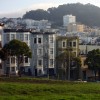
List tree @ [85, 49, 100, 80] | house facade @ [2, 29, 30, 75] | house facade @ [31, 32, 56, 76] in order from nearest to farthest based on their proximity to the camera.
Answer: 1. tree @ [85, 49, 100, 80]
2. house facade @ [2, 29, 30, 75]
3. house facade @ [31, 32, 56, 76]

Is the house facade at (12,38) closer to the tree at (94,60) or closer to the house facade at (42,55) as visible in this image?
the house facade at (42,55)

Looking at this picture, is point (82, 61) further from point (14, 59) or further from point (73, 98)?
point (73, 98)

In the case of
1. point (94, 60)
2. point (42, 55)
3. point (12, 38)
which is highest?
point (12, 38)

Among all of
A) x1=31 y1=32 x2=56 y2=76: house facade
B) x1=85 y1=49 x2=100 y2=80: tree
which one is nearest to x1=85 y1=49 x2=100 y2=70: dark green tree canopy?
x1=85 y1=49 x2=100 y2=80: tree

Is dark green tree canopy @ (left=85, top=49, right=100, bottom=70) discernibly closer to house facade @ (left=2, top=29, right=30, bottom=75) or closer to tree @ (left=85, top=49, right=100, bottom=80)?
tree @ (left=85, top=49, right=100, bottom=80)

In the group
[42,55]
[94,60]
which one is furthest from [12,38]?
[94,60]

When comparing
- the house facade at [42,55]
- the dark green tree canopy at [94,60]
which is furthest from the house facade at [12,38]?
the dark green tree canopy at [94,60]

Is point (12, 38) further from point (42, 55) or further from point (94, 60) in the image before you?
point (94, 60)

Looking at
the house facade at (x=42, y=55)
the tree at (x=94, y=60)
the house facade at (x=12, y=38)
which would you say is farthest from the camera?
the house facade at (x=42, y=55)

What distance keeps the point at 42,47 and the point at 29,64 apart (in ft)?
12.8

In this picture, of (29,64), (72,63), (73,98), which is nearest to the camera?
(73,98)

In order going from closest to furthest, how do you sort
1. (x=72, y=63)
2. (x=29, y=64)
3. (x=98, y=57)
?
(x=98, y=57), (x=72, y=63), (x=29, y=64)

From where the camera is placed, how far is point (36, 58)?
77.5 m

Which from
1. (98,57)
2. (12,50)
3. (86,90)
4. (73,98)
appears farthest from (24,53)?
(73,98)
